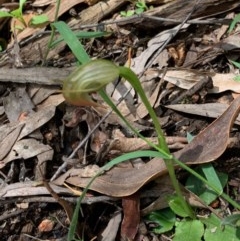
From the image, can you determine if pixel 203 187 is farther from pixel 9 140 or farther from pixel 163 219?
pixel 9 140

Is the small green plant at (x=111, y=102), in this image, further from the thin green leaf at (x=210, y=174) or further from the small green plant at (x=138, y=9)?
the small green plant at (x=138, y=9)

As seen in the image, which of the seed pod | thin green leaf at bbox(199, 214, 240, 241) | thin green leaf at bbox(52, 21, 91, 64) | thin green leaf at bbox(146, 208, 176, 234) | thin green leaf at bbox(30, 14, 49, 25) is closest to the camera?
the seed pod

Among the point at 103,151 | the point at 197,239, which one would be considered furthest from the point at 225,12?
the point at 197,239

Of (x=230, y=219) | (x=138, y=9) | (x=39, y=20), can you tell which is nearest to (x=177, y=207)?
(x=230, y=219)

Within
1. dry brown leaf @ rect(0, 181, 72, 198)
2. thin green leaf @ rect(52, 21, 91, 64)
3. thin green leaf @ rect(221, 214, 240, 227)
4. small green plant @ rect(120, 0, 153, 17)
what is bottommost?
thin green leaf @ rect(221, 214, 240, 227)

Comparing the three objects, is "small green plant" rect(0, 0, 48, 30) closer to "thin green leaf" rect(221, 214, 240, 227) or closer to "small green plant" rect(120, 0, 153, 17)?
"small green plant" rect(120, 0, 153, 17)

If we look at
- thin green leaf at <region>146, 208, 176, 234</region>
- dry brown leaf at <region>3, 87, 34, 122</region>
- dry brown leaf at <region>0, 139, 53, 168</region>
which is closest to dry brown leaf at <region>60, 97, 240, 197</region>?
thin green leaf at <region>146, 208, 176, 234</region>
